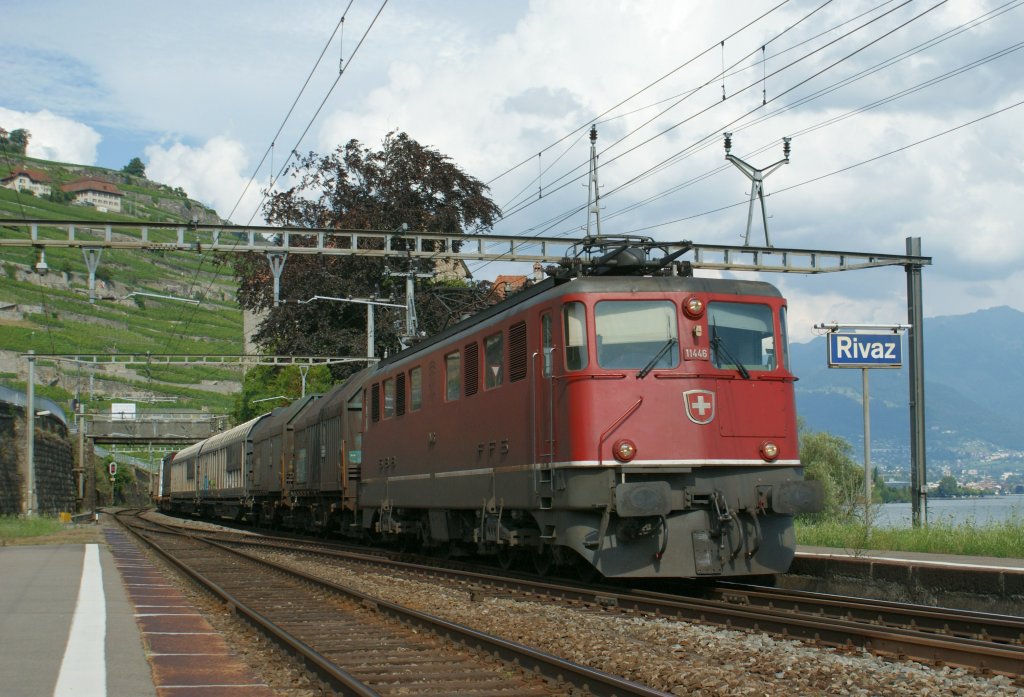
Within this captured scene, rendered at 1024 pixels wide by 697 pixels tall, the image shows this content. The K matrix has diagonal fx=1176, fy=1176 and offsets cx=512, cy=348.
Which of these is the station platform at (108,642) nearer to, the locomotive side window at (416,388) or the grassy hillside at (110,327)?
the locomotive side window at (416,388)

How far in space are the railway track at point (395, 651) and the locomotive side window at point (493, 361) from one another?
3.19 m

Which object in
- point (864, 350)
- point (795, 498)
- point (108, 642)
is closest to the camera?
point (108, 642)

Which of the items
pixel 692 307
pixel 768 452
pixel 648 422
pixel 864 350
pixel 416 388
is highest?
pixel 692 307

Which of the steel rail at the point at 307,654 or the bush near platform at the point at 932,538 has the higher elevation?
the bush near platform at the point at 932,538

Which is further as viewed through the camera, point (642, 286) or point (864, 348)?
point (864, 348)

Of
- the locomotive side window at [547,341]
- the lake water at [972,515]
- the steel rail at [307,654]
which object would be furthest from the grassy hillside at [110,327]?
the locomotive side window at [547,341]

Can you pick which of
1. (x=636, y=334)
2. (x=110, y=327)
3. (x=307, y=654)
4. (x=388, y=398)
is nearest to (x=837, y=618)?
(x=636, y=334)

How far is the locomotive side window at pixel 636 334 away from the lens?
1277cm

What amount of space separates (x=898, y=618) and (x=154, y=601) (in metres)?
8.55

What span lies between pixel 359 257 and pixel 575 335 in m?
32.5

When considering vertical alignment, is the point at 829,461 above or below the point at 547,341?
below

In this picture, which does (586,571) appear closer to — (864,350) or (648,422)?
(648,422)

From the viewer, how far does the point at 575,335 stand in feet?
42.1

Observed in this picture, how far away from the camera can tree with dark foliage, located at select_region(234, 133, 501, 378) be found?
1729 inches
